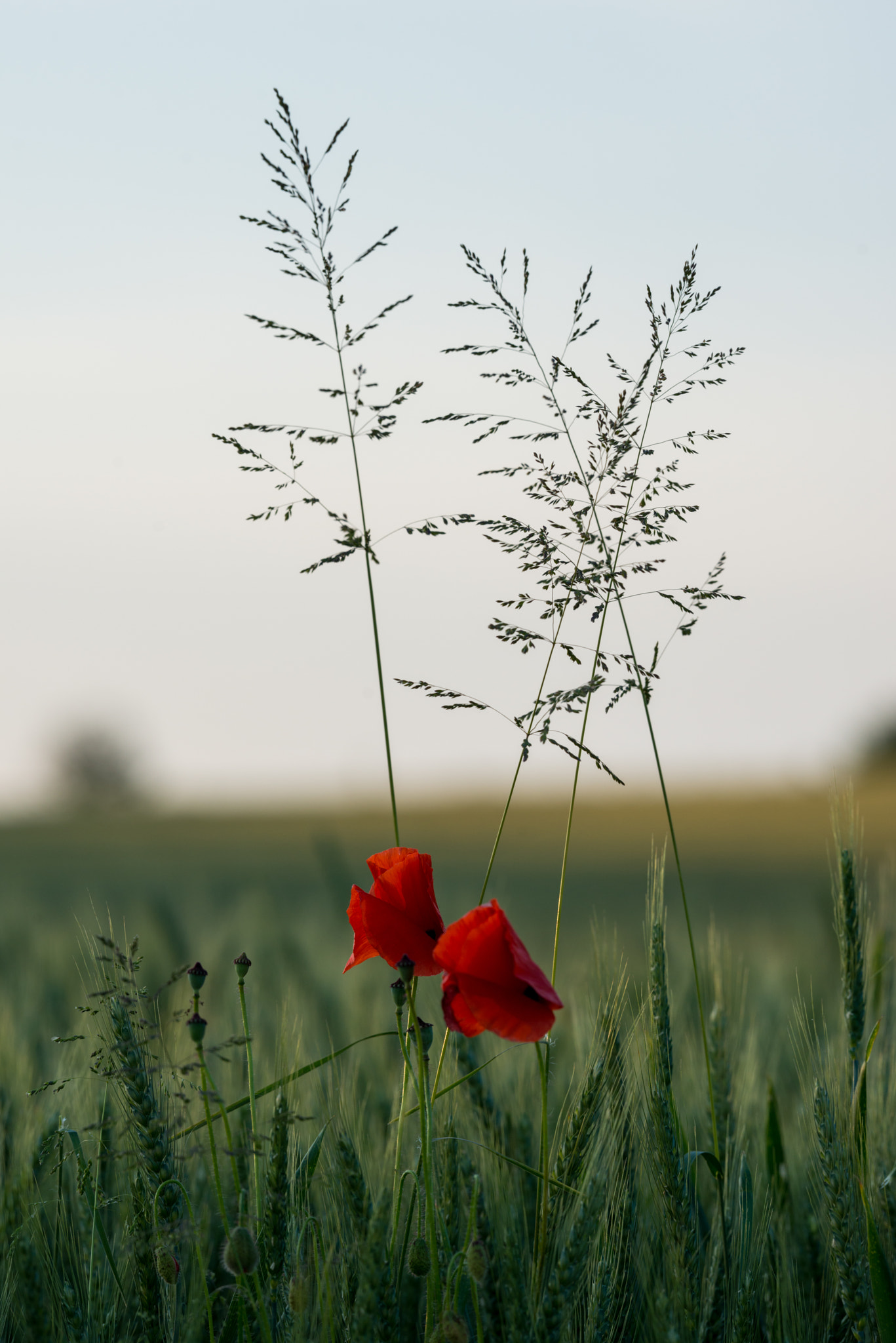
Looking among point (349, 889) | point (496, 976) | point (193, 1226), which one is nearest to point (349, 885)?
point (349, 889)

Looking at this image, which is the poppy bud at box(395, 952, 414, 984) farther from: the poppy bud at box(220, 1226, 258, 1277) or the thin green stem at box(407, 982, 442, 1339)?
the poppy bud at box(220, 1226, 258, 1277)

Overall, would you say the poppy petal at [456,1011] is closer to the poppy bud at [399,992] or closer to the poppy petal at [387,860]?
the poppy bud at [399,992]

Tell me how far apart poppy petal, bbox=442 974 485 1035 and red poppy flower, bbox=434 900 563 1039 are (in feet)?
0.06

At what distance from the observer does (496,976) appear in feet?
3.46

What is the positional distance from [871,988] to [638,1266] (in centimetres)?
104

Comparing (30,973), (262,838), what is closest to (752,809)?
(262,838)

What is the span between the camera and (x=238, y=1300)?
4.01 feet

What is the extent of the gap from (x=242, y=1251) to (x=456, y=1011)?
31 centimetres

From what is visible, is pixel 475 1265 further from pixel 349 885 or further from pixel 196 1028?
pixel 349 885

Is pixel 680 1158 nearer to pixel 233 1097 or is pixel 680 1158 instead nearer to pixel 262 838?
pixel 233 1097

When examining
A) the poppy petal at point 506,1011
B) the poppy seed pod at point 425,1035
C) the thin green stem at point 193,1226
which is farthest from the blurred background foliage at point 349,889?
the poppy petal at point 506,1011

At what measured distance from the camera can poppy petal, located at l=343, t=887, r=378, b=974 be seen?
1.21 metres

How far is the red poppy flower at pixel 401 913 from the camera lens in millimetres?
1204

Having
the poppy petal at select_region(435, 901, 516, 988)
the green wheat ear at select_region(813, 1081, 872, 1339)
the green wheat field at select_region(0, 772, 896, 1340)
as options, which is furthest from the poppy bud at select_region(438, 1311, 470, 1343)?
the green wheat ear at select_region(813, 1081, 872, 1339)
